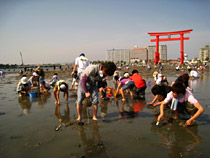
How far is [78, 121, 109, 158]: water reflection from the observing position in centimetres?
261

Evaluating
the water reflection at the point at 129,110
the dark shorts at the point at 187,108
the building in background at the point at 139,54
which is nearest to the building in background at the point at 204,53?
the building in background at the point at 139,54

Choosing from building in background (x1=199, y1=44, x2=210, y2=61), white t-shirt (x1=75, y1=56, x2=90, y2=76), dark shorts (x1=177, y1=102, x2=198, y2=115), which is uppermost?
building in background (x1=199, y1=44, x2=210, y2=61)

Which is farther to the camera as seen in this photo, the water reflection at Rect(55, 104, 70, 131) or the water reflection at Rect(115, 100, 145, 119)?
the water reflection at Rect(115, 100, 145, 119)

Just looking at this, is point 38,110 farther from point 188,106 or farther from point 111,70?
point 188,106

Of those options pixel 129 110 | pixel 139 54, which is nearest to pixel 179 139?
pixel 129 110

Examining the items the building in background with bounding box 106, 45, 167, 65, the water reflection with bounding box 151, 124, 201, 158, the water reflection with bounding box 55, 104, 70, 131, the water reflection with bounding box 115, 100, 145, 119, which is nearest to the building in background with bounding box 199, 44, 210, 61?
the building in background with bounding box 106, 45, 167, 65

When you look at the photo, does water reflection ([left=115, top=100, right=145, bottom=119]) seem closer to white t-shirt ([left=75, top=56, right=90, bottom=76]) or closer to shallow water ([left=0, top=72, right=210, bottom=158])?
shallow water ([left=0, top=72, right=210, bottom=158])

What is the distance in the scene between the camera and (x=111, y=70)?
12.2 feet

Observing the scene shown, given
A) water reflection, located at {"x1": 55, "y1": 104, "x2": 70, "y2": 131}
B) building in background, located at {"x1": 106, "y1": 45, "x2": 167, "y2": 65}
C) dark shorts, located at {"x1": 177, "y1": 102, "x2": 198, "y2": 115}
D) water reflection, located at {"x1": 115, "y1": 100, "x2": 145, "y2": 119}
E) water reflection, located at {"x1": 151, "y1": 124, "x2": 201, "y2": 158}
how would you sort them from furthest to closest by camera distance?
1. building in background, located at {"x1": 106, "y1": 45, "x2": 167, "y2": 65}
2. water reflection, located at {"x1": 115, "y1": 100, "x2": 145, "y2": 119}
3. water reflection, located at {"x1": 55, "y1": 104, "x2": 70, "y2": 131}
4. dark shorts, located at {"x1": 177, "y1": 102, "x2": 198, "y2": 115}
5. water reflection, located at {"x1": 151, "y1": 124, "x2": 201, "y2": 158}

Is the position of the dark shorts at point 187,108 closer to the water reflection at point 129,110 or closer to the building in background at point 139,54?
the water reflection at point 129,110

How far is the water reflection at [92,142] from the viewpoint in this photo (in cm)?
261

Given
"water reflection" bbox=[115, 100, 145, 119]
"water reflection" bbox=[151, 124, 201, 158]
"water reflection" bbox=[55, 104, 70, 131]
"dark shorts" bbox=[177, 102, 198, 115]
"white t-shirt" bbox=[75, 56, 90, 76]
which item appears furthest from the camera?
"white t-shirt" bbox=[75, 56, 90, 76]

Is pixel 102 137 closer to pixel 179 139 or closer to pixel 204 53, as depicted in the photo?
pixel 179 139

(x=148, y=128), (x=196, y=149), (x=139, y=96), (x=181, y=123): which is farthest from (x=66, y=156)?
(x=139, y=96)
